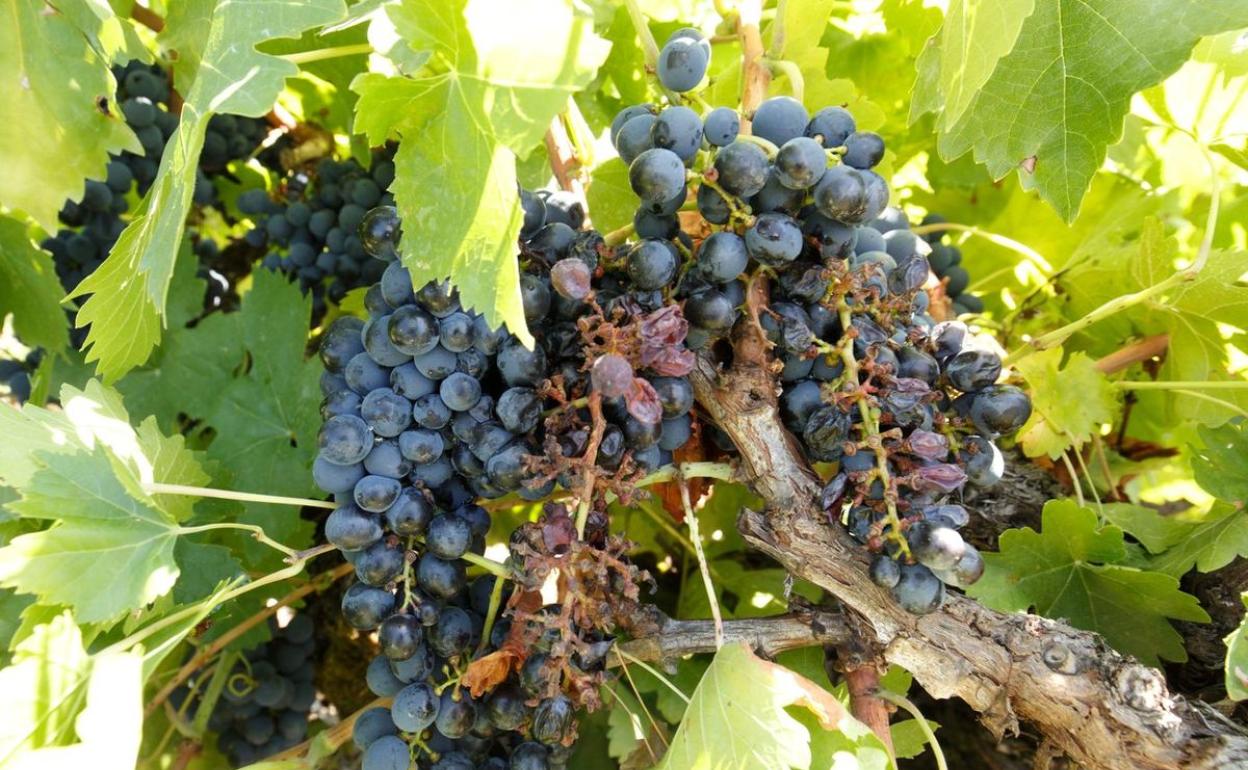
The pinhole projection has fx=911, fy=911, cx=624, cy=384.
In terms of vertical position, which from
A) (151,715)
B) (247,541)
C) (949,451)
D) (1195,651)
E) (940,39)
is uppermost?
(940,39)

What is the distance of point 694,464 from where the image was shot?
45.2 inches

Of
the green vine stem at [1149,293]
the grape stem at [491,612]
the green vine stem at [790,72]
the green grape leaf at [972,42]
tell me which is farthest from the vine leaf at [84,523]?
the green vine stem at [1149,293]

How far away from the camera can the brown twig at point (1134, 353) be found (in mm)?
1508

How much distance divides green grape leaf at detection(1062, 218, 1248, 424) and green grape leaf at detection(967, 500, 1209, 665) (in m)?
0.37

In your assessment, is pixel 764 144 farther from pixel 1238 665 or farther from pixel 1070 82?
pixel 1238 665

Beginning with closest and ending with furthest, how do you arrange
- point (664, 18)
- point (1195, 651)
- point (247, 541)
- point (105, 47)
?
point (1195, 651)
point (105, 47)
point (247, 541)
point (664, 18)

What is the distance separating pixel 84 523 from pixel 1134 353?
156 centimetres

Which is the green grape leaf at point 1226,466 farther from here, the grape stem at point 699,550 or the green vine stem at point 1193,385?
the grape stem at point 699,550

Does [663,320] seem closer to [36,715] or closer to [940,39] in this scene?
[940,39]

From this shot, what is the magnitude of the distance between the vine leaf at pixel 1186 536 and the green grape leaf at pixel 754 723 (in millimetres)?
520

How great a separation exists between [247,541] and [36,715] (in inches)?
22.8

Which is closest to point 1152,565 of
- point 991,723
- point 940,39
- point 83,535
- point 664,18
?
point 991,723

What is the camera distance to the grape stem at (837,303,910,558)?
100cm

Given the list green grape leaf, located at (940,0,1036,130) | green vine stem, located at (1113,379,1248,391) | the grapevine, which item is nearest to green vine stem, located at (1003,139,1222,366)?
the grapevine
